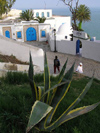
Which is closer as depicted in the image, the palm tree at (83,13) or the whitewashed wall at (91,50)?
the whitewashed wall at (91,50)

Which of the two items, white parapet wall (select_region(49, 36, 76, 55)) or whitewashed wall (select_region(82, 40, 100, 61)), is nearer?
whitewashed wall (select_region(82, 40, 100, 61))

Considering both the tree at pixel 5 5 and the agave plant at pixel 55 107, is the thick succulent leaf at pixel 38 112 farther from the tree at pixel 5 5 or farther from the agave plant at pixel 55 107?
the tree at pixel 5 5

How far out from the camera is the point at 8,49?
11180mm

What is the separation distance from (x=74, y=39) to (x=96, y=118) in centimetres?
1508

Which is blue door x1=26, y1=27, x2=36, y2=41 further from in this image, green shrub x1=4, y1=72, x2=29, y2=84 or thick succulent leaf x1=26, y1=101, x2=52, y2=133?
thick succulent leaf x1=26, y1=101, x2=52, y2=133

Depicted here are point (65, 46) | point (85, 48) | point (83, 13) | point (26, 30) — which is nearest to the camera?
point (85, 48)

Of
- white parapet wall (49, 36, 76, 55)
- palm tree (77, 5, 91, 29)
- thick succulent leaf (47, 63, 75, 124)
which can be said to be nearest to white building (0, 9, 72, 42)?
white parapet wall (49, 36, 76, 55)

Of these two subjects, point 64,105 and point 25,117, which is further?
point 64,105

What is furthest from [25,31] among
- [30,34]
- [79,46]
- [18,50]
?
[18,50]

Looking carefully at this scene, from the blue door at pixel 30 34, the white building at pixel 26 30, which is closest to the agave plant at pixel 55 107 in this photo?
the white building at pixel 26 30

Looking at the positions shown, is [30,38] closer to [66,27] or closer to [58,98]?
[66,27]

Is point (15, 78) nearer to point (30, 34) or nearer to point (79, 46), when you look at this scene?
point (79, 46)

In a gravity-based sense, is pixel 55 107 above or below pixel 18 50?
above

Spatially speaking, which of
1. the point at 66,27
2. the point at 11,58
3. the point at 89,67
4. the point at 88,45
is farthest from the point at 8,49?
the point at 66,27
